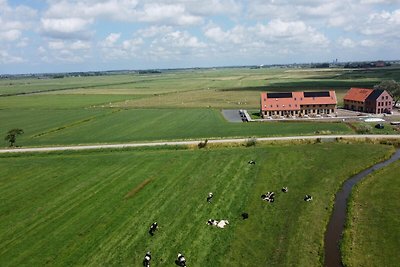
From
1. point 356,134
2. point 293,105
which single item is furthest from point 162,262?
point 293,105

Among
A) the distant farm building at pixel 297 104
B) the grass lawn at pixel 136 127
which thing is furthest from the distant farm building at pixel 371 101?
the grass lawn at pixel 136 127

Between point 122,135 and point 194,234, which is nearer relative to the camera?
point 194,234

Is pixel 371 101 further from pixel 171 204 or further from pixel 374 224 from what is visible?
pixel 171 204

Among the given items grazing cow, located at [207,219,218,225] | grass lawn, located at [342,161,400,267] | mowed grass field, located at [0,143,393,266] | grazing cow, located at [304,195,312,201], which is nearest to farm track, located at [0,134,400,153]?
mowed grass field, located at [0,143,393,266]

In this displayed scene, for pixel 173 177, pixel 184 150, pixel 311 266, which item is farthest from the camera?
pixel 184 150

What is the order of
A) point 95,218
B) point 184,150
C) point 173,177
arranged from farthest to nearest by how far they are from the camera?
point 184,150, point 173,177, point 95,218

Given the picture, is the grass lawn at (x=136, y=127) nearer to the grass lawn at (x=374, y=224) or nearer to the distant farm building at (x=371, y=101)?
the distant farm building at (x=371, y=101)

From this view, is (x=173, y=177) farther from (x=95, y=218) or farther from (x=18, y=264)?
(x=18, y=264)
